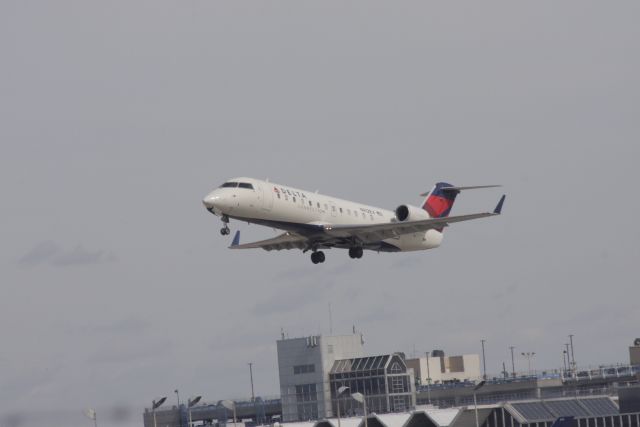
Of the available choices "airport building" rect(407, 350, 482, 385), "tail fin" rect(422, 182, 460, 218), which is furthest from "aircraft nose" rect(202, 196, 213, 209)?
"airport building" rect(407, 350, 482, 385)

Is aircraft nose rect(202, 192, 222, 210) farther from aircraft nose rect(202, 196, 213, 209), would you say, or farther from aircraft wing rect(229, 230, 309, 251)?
aircraft wing rect(229, 230, 309, 251)

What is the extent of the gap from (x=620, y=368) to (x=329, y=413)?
2642cm

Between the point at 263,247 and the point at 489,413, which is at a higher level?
the point at 263,247

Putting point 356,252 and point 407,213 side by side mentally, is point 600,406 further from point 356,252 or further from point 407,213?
point 356,252

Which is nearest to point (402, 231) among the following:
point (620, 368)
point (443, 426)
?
point (443, 426)

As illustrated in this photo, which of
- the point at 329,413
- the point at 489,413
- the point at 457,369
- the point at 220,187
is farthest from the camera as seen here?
the point at 457,369

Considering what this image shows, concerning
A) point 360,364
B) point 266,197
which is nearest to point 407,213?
point 266,197

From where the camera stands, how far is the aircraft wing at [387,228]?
63969 mm

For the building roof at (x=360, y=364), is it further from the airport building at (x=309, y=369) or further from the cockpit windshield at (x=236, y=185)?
the cockpit windshield at (x=236, y=185)

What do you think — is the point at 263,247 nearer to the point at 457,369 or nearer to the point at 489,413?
the point at 489,413

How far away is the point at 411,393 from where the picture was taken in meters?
103

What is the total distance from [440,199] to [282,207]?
18.4 metres

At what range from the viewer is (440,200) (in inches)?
3039

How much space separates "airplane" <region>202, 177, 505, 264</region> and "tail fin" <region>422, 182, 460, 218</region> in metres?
1.49
